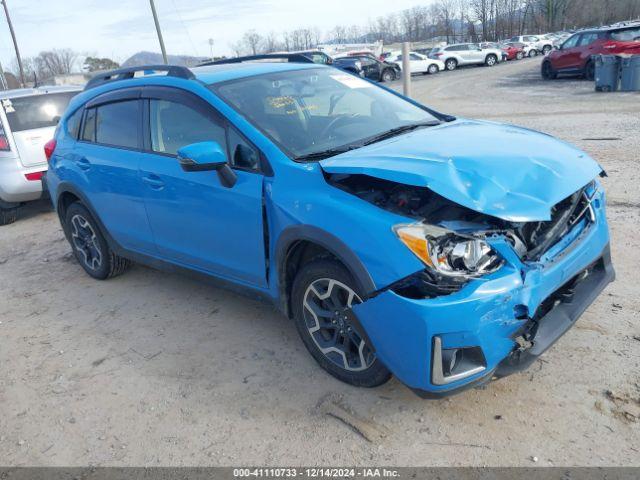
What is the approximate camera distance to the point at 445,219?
2771 millimetres

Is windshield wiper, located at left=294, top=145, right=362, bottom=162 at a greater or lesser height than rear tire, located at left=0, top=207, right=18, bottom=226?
greater

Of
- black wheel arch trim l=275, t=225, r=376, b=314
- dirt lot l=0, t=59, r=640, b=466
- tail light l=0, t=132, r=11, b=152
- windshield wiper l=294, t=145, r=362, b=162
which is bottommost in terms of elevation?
dirt lot l=0, t=59, r=640, b=466

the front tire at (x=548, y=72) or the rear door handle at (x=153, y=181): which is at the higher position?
the rear door handle at (x=153, y=181)

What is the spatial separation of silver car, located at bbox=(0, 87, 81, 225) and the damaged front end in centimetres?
622

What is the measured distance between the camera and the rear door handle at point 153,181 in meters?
3.94

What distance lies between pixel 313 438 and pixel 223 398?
691 mm

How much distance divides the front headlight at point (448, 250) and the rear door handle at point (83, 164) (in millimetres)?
3250

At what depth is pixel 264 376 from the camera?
3.41 meters

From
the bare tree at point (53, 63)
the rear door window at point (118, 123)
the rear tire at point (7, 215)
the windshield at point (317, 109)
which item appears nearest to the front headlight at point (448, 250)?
the windshield at point (317, 109)

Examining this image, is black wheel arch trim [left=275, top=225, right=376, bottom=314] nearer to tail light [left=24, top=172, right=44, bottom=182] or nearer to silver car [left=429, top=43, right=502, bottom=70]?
tail light [left=24, top=172, right=44, bottom=182]

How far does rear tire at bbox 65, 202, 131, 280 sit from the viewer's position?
16.7 feet

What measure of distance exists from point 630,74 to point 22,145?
14.7 meters

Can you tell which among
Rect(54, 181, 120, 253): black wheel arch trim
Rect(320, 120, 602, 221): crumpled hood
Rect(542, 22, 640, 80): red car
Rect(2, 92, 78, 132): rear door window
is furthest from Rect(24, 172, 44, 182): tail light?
Rect(542, 22, 640, 80): red car

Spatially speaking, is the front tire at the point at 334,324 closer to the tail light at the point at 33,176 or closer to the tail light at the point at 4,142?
the tail light at the point at 33,176
